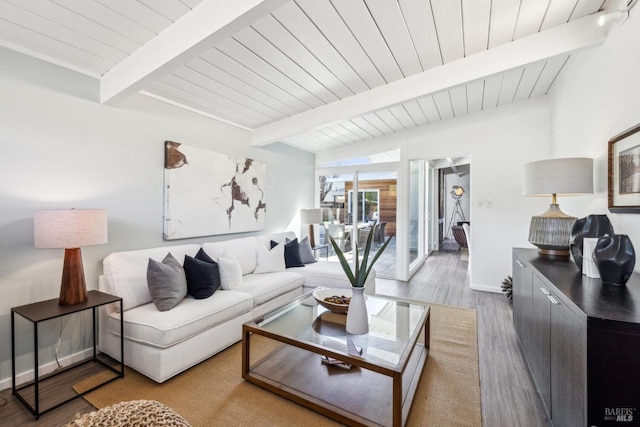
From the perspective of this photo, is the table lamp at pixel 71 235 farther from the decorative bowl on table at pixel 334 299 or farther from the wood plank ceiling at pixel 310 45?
the decorative bowl on table at pixel 334 299

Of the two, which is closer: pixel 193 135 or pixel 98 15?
pixel 98 15

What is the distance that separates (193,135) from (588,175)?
146 inches

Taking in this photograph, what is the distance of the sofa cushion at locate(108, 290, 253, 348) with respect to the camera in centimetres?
199

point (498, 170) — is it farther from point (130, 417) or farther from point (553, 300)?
point (130, 417)

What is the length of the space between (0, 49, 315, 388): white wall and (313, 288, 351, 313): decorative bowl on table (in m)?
1.76

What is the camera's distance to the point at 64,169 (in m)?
2.22

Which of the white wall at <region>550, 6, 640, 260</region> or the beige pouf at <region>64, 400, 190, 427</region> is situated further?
the white wall at <region>550, 6, 640, 260</region>

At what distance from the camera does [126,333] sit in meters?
2.14

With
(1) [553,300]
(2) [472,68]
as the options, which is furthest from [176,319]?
(2) [472,68]

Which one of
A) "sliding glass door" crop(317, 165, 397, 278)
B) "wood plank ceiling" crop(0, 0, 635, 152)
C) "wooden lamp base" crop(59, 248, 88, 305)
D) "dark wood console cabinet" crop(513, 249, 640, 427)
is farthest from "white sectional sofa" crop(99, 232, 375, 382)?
"sliding glass door" crop(317, 165, 397, 278)

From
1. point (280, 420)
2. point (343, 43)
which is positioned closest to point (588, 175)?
point (343, 43)

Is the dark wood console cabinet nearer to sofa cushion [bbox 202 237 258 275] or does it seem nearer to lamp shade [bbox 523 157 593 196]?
lamp shade [bbox 523 157 593 196]

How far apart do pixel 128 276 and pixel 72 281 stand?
15.1 inches

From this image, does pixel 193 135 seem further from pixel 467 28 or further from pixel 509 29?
pixel 509 29
